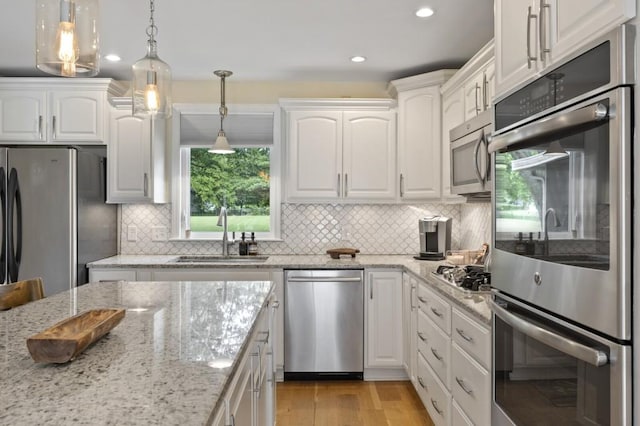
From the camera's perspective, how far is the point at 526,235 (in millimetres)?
1540

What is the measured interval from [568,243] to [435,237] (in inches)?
104

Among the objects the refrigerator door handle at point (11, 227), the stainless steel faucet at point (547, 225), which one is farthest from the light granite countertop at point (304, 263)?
the stainless steel faucet at point (547, 225)

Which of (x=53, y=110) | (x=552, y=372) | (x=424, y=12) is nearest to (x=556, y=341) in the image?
(x=552, y=372)

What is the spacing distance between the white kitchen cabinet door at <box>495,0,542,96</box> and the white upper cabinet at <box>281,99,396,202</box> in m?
2.32

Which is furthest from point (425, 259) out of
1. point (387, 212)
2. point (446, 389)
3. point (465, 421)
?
point (465, 421)

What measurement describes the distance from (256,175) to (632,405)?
377cm

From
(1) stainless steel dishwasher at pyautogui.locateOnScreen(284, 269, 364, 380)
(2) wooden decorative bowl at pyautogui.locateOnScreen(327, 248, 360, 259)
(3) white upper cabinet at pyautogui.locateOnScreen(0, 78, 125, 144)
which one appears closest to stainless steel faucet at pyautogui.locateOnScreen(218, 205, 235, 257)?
(1) stainless steel dishwasher at pyautogui.locateOnScreen(284, 269, 364, 380)

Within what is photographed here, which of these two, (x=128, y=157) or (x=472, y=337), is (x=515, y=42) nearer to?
(x=472, y=337)

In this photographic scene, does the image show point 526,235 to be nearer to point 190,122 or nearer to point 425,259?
point 425,259

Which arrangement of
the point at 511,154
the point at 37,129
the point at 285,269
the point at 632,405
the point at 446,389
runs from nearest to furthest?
the point at 632,405 → the point at 511,154 → the point at 446,389 → the point at 285,269 → the point at 37,129

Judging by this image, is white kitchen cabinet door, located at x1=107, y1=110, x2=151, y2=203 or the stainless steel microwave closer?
the stainless steel microwave

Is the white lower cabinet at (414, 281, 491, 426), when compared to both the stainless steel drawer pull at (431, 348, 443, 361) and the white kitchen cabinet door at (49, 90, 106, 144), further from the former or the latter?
the white kitchen cabinet door at (49, 90, 106, 144)

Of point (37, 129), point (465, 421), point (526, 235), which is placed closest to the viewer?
point (526, 235)

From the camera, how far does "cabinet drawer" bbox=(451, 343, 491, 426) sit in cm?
194
